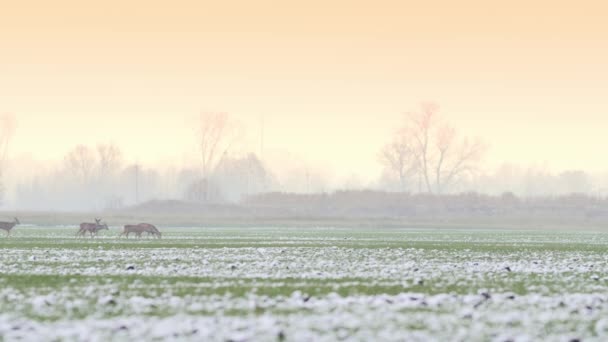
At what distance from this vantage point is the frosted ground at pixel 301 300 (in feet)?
47.1

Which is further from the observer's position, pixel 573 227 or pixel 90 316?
pixel 573 227

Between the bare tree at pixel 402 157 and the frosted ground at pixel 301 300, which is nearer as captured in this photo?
the frosted ground at pixel 301 300

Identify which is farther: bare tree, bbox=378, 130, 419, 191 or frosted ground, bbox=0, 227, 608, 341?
bare tree, bbox=378, 130, 419, 191

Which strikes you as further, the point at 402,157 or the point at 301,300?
the point at 402,157

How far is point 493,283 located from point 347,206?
442 feet

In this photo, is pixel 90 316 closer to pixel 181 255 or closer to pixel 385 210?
pixel 181 255

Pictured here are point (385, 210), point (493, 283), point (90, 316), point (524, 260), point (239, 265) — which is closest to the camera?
point (90, 316)

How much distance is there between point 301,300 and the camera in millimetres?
18672

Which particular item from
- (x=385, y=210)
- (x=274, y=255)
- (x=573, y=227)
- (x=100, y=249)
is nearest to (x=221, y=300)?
(x=274, y=255)

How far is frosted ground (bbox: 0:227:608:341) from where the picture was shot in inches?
565

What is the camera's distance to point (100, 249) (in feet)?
135

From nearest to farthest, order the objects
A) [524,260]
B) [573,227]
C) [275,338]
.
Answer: [275,338] → [524,260] → [573,227]

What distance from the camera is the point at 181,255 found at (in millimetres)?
35969

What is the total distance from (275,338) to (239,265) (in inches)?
628
